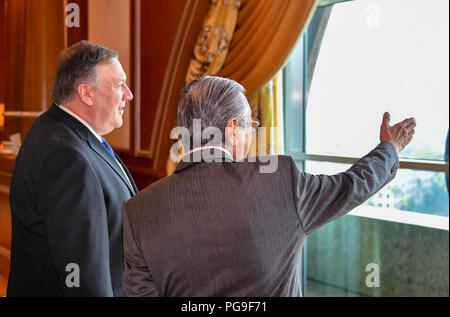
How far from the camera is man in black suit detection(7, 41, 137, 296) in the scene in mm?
1498

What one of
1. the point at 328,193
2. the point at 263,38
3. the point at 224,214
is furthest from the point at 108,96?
the point at 263,38

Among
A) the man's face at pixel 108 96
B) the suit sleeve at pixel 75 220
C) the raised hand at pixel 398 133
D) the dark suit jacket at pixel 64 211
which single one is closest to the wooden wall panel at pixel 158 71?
the man's face at pixel 108 96

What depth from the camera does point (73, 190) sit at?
4.89 feet

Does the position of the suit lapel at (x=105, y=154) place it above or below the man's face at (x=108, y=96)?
below

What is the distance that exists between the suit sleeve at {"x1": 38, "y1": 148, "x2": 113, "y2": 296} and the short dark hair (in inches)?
9.6

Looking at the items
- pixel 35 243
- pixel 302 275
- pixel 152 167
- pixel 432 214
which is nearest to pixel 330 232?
pixel 302 275

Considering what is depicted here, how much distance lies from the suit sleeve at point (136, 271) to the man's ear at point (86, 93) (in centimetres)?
58

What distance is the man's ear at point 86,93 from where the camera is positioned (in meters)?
1.69

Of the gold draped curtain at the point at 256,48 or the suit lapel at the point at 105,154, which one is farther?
the gold draped curtain at the point at 256,48

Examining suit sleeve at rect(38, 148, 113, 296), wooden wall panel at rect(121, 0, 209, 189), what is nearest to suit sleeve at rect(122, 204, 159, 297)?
suit sleeve at rect(38, 148, 113, 296)

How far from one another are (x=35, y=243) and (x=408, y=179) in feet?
8.58

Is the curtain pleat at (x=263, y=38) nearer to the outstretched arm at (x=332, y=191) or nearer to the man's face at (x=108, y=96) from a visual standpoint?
the man's face at (x=108, y=96)
